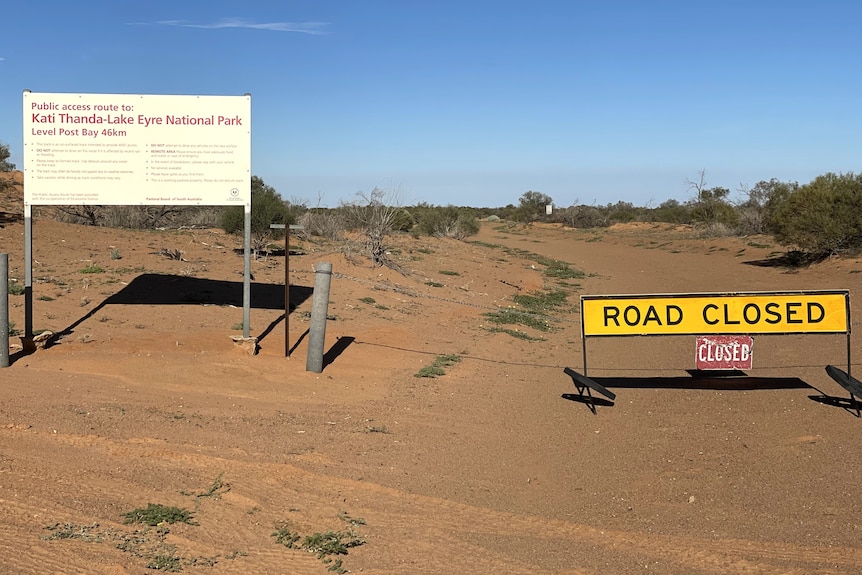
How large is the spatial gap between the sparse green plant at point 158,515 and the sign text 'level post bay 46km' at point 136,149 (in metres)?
6.20

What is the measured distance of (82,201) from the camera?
35.3 feet

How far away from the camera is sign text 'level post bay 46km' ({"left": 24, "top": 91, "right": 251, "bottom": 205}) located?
1066 centimetres

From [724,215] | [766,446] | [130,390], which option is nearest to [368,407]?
[130,390]

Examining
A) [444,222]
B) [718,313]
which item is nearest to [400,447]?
[718,313]

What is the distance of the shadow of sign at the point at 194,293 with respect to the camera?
13641 mm

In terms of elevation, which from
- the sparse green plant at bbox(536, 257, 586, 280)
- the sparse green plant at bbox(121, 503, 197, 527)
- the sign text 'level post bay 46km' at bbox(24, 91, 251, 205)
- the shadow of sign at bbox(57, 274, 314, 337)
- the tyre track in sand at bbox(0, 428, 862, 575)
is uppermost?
the sign text 'level post bay 46km' at bbox(24, 91, 251, 205)

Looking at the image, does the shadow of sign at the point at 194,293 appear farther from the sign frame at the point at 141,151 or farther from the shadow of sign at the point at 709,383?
the shadow of sign at the point at 709,383

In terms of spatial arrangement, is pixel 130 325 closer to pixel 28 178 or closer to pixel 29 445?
pixel 28 178

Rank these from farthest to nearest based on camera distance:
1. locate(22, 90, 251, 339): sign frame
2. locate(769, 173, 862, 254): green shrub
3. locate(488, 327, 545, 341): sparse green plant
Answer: locate(769, 173, 862, 254): green shrub → locate(488, 327, 545, 341): sparse green plant → locate(22, 90, 251, 339): sign frame

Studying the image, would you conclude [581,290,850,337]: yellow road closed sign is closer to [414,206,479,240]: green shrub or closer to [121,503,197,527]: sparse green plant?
[121,503,197,527]: sparse green plant

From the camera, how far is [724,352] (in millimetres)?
9805

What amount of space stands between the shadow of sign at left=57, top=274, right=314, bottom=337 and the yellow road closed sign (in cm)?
657

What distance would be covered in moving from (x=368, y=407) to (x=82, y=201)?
16.1ft

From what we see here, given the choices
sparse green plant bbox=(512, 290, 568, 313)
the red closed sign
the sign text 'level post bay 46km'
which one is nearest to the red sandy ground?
the red closed sign
